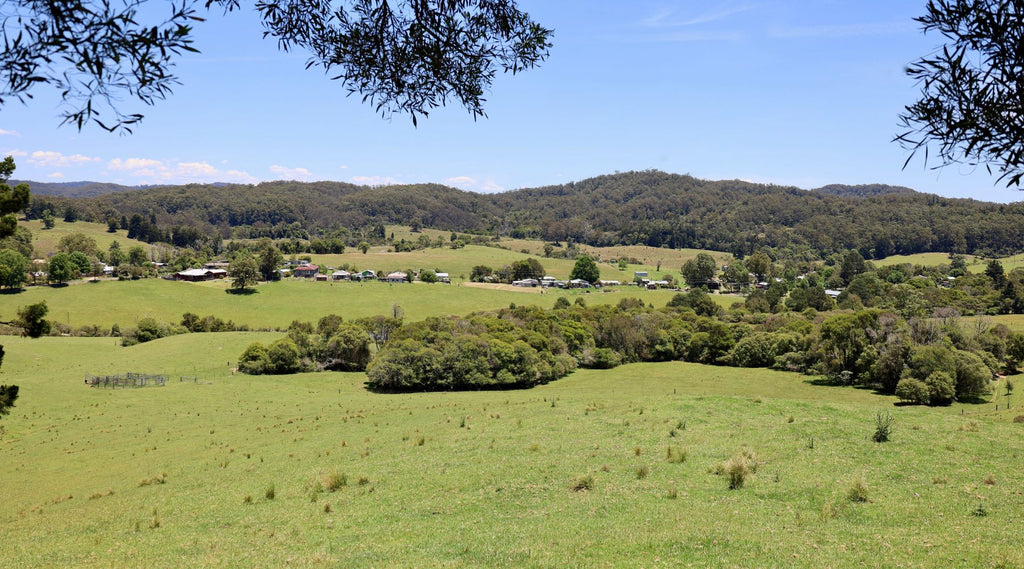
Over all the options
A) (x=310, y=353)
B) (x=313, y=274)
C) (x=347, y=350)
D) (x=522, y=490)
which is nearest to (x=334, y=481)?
(x=522, y=490)

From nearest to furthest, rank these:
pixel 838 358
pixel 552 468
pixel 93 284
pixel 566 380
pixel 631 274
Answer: pixel 552 468 < pixel 838 358 < pixel 566 380 < pixel 93 284 < pixel 631 274

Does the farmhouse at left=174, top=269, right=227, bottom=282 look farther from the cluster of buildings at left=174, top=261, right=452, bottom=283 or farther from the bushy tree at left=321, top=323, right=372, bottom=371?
the bushy tree at left=321, top=323, right=372, bottom=371

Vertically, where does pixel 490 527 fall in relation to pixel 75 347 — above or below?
above

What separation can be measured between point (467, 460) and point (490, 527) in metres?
6.65

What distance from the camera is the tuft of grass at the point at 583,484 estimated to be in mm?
14547

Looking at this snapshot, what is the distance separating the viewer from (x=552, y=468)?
16.8 metres

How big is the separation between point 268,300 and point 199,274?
26.3 m

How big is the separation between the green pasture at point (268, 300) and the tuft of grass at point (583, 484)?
80.2 meters

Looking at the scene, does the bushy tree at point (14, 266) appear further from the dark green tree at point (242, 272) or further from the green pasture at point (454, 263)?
the green pasture at point (454, 263)

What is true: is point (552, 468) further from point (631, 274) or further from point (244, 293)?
point (631, 274)

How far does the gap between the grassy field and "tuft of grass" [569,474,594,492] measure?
31 mm

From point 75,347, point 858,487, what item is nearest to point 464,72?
point 858,487

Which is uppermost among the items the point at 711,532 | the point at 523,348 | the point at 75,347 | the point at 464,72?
the point at 464,72

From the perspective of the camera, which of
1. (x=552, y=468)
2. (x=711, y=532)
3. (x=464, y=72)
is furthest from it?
(x=552, y=468)
